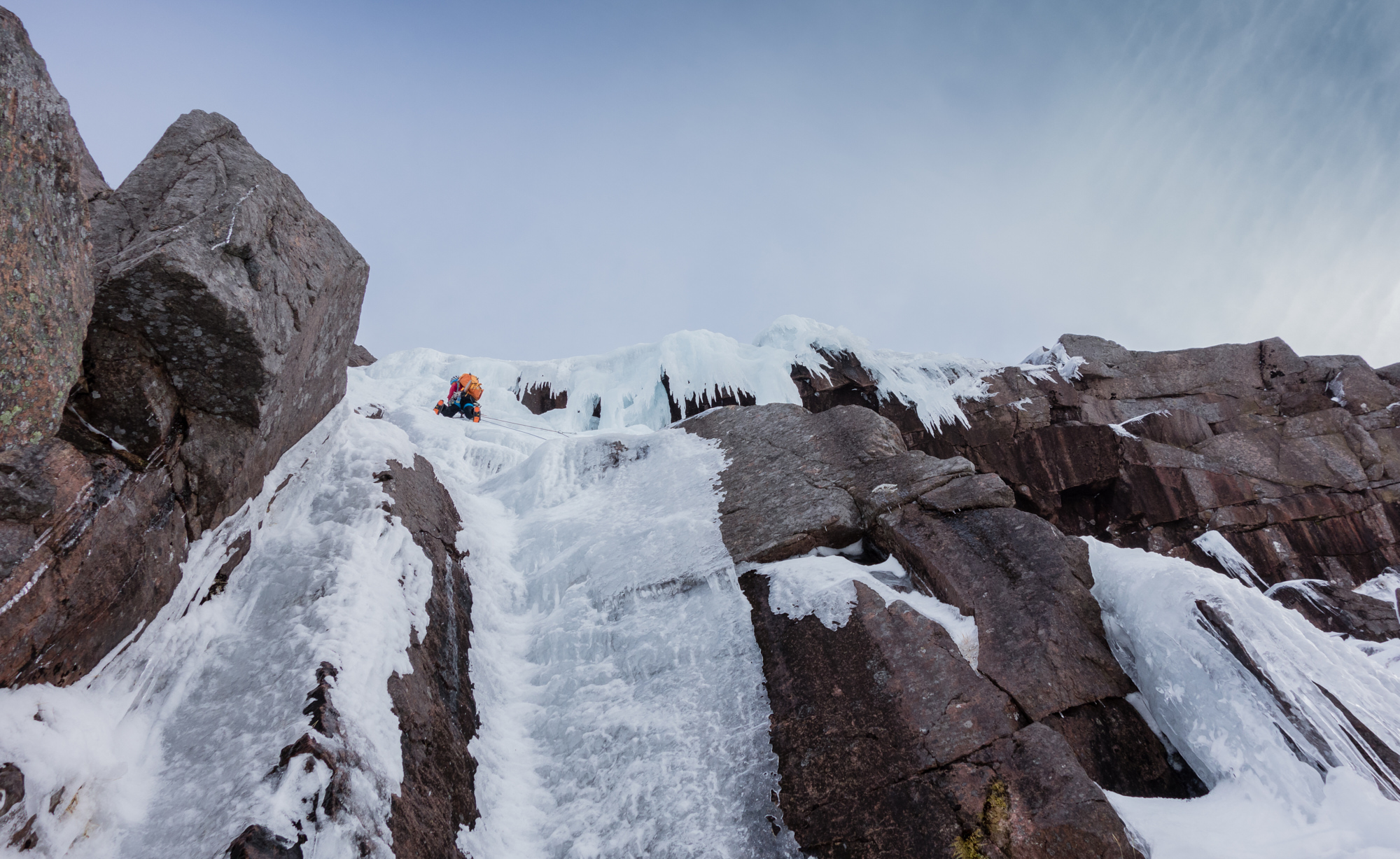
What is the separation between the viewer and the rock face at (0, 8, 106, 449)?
115 inches

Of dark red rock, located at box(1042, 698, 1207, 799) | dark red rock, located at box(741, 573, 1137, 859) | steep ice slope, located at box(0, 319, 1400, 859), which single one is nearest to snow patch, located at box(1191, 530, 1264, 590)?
steep ice slope, located at box(0, 319, 1400, 859)

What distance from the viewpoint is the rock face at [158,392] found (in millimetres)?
3256

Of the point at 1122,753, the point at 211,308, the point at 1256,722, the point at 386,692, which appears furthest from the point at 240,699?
the point at 1256,722

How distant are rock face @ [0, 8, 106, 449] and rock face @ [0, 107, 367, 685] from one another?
4 centimetres

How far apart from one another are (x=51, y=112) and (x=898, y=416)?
1329 centimetres

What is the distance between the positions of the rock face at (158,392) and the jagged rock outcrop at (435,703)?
4.55 feet

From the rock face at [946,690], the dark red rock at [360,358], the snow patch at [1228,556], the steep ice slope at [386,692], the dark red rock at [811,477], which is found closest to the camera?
the steep ice slope at [386,692]

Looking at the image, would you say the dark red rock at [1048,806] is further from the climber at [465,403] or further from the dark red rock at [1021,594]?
the climber at [465,403]

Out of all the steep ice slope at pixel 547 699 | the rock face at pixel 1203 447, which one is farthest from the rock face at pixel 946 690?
the rock face at pixel 1203 447

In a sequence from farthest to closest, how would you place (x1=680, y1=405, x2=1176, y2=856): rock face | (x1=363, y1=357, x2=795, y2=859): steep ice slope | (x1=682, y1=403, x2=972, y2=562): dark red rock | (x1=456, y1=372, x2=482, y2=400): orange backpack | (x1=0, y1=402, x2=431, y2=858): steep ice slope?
(x1=456, y1=372, x2=482, y2=400): orange backpack → (x1=682, y1=403, x2=972, y2=562): dark red rock → (x1=363, y1=357, x2=795, y2=859): steep ice slope → (x1=680, y1=405, x2=1176, y2=856): rock face → (x1=0, y1=402, x2=431, y2=858): steep ice slope

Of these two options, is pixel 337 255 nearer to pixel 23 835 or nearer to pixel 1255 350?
pixel 23 835

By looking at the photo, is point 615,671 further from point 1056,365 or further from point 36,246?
point 1056,365

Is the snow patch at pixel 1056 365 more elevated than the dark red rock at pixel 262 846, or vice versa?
the snow patch at pixel 1056 365

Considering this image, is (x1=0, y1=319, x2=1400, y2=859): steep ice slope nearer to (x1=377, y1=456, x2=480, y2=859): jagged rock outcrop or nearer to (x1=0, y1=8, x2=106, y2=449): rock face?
(x1=377, y1=456, x2=480, y2=859): jagged rock outcrop
